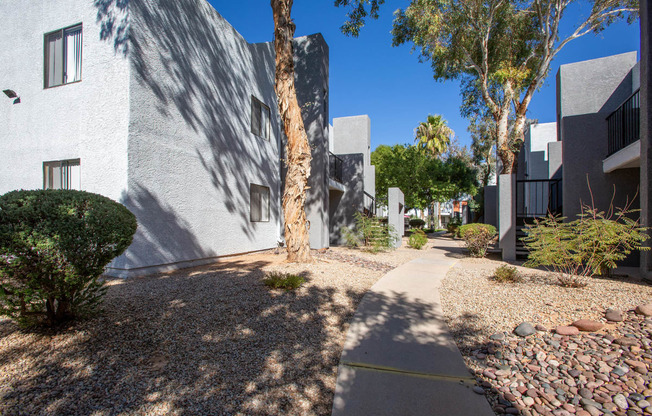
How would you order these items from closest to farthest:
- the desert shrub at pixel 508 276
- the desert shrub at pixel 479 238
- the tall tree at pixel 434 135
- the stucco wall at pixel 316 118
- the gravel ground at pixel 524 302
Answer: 1. the gravel ground at pixel 524 302
2. the desert shrub at pixel 508 276
3. the desert shrub at pixel 479 238
4. the stucco wall at pixel 316 118
5. the tall tree at pixel 434 135

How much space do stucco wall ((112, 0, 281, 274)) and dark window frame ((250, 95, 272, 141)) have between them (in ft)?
0.95

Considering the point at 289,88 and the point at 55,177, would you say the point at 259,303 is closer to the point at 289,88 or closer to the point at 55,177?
the point at 289,88

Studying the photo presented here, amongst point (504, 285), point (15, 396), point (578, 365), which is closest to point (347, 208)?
point (504, 285)

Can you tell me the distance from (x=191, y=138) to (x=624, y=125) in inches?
405

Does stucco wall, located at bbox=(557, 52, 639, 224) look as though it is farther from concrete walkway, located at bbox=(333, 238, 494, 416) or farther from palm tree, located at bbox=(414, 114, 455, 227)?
palm tree, located at bbox=(414, 114, 455, 227)

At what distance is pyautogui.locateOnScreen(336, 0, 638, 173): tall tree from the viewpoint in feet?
41.1

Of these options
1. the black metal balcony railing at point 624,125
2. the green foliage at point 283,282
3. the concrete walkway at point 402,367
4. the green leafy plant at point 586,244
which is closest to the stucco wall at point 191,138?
the green foliage at point 283,282

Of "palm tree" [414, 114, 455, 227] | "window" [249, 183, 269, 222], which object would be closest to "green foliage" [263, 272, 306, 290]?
"window" [249, 183, 269, 222]

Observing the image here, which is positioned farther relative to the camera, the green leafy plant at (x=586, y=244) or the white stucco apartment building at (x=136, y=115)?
the white stucco apartment building at (x=136, y=115)

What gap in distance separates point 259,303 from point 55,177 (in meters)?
5.74

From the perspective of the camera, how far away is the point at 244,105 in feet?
32.9

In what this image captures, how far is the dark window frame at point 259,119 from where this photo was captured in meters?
10.6

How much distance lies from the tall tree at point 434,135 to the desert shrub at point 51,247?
2931 cm

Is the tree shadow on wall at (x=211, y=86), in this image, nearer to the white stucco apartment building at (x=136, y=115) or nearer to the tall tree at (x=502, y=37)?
the white stucco apartment building at (x=136, y=115)
